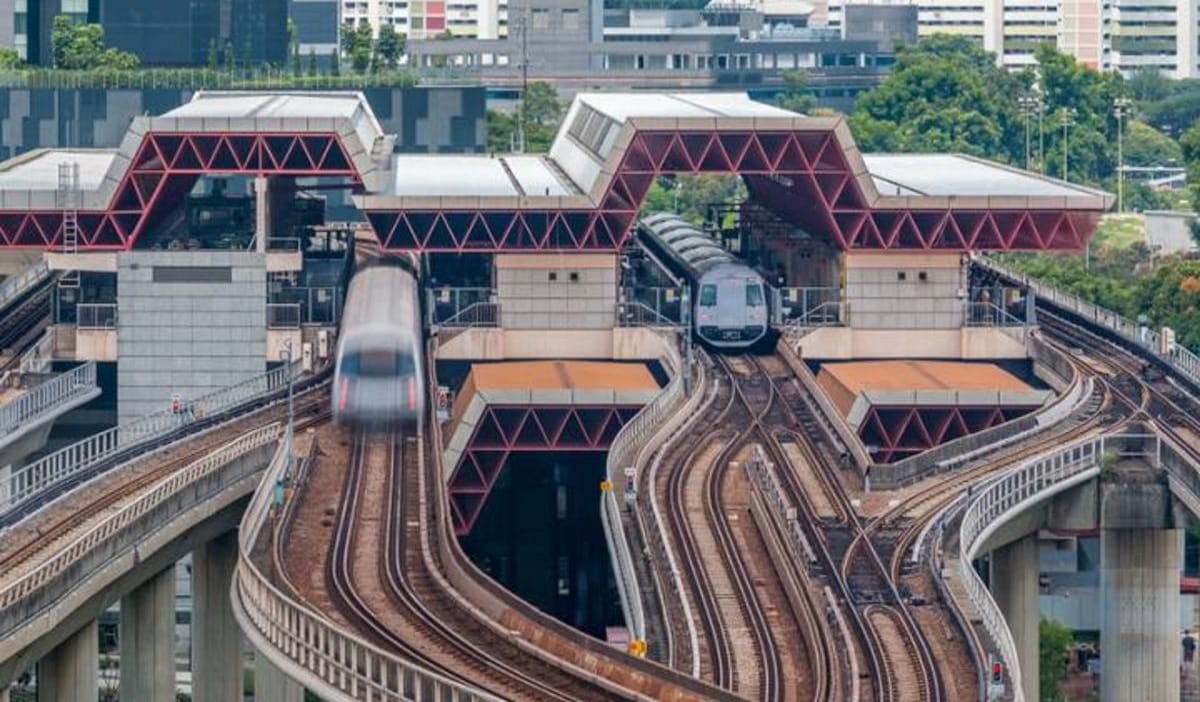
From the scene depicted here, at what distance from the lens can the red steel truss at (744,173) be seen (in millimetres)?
144500

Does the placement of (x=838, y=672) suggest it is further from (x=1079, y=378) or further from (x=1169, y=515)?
(x=1079, y=378)

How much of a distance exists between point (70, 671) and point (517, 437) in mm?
37554

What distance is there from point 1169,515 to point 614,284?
113 feet

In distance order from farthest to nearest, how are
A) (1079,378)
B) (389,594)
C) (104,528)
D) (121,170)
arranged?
(121,170) → (1079,378) → (104,528) → (389,594)

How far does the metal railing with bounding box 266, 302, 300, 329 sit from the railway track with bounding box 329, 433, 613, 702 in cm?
2530

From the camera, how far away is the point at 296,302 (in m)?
148

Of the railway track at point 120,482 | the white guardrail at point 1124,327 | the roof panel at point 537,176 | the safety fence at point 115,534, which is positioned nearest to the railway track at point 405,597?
the safety fence at point 115,534

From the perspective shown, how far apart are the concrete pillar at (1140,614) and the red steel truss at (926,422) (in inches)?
547

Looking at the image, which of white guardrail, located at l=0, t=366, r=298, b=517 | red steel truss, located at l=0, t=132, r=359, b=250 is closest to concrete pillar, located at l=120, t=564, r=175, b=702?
white guardrail, located at l=0, t=366, r=298, b=517

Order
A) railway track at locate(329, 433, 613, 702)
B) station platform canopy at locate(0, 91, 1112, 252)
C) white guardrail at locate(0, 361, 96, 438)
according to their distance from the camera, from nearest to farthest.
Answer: railway track at locate(329, 433, 613, 702) → white guardrail at locate(0, 361, 96, 438) → station platform canopy at locate(0, 91, 1112, 252)

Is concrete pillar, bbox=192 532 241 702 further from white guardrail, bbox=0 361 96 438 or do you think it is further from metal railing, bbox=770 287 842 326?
metal railing, bbox=770 287 842 326

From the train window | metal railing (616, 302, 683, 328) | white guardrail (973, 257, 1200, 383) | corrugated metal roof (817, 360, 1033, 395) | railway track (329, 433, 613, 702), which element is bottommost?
railway track (329, 433, 613, 702)

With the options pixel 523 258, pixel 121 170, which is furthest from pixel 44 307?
pixel 523 258

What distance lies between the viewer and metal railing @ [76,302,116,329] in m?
146
